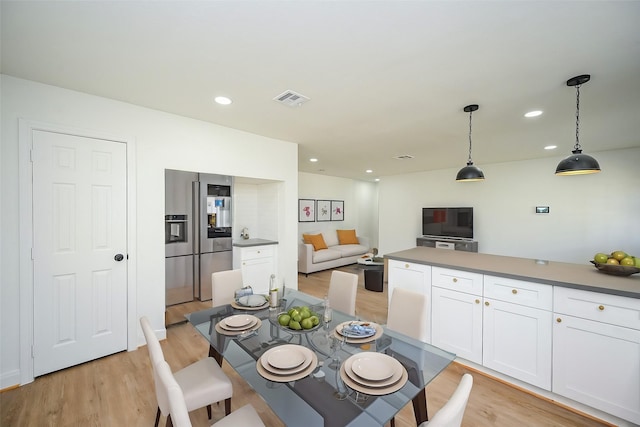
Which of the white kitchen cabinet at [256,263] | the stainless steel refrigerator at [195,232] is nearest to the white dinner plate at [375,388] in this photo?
the stainless steel refrigerator at [195,232]

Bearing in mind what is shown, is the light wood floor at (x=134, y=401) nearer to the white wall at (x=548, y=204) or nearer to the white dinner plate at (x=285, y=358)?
the white dinner plate at (x=285, y=358)

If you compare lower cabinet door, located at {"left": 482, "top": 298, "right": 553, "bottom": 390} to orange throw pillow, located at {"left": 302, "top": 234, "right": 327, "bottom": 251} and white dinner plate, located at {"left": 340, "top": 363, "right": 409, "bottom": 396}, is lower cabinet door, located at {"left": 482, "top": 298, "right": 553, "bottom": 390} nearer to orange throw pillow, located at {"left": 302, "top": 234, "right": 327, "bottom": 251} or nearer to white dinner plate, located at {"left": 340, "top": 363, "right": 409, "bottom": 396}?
white dinner plate, located at {"left": 340, "top": 363, "right": 409, "bottom": 396}

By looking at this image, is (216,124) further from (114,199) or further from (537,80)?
(537,80)

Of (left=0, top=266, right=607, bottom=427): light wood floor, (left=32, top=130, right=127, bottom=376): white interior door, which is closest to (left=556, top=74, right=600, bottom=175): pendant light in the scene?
(left=0, top=266, right=607, bottom=427): light wood floor

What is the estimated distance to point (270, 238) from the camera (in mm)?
4477

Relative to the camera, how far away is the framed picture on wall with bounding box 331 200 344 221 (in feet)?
25.8

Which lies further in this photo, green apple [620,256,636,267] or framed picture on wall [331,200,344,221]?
framed picture on wall [331,200,344,221]

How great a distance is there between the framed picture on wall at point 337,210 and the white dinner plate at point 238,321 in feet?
19.9

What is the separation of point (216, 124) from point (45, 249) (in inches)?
83.3

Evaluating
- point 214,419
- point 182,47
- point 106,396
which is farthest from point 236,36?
point 106,396

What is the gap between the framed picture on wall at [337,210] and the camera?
786 centimetres

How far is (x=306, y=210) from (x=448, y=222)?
11.8ft

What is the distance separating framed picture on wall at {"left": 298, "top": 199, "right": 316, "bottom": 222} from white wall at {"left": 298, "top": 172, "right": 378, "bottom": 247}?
0.37ft

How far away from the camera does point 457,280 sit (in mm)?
2498
